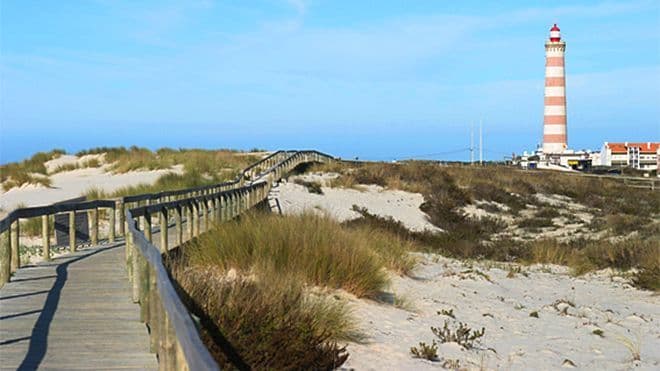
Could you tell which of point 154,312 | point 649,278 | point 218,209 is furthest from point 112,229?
point 154,312

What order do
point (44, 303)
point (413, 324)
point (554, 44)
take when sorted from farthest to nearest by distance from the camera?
point (554, 44), point (413, 324), point (44, 303)

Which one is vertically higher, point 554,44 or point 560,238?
point 554,44

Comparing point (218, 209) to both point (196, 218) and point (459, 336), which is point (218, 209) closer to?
point (196, 218)

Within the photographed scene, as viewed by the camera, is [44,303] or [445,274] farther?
[445,274]

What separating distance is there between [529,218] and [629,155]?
63.8 m

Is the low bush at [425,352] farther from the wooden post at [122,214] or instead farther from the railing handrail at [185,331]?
the wooden post at [122,214]

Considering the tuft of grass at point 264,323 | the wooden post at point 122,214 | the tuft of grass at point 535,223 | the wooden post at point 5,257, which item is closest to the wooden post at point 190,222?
the wooden post at point 122,214

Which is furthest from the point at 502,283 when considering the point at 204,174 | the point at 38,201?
the point at 204,174

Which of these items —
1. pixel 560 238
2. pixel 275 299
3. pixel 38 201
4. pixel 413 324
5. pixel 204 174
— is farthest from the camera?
pixel 204 174

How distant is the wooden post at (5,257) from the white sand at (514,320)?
479 cm

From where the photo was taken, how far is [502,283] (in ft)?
58.4

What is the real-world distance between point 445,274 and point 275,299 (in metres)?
9.57

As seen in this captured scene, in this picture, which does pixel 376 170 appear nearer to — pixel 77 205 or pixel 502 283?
pixel 502 283

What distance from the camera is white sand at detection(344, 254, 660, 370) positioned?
34.2 ft
